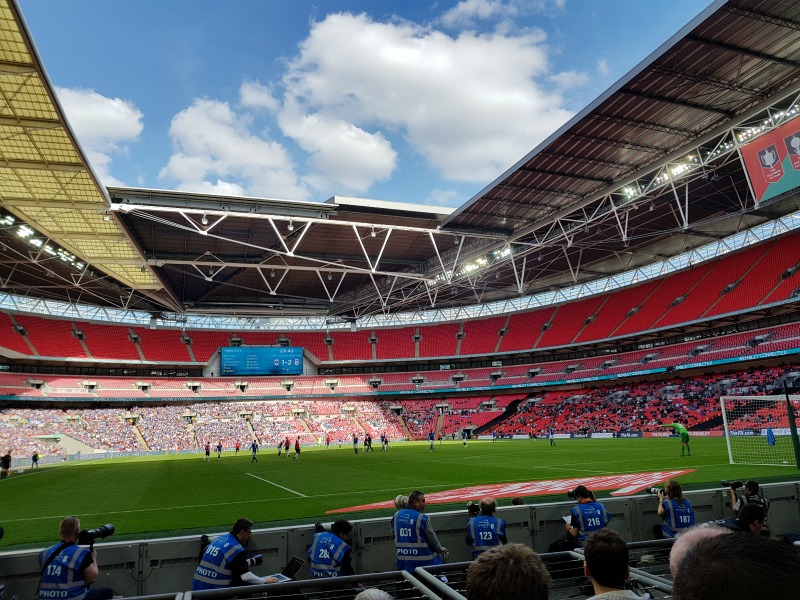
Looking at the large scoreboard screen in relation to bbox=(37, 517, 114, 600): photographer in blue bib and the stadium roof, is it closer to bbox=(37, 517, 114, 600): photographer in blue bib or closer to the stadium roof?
the stadium roof

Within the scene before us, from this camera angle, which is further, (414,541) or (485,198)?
(485,198)

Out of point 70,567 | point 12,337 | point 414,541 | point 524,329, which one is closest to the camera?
point 70,567

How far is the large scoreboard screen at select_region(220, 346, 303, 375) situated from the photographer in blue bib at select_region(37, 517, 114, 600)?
56518 millimetres

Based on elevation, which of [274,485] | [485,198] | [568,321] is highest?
[485,198]

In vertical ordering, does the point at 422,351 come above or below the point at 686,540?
above

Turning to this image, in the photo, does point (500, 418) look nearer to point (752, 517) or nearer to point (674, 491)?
point (674, 491)

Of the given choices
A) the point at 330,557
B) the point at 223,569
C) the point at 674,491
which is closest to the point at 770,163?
the point at 674,491

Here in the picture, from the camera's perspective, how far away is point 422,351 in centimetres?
6588

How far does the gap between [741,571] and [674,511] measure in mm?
7144

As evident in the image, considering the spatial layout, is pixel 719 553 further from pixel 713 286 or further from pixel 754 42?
pixel 713 286

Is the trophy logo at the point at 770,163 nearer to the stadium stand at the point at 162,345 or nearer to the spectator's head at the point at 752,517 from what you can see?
the spectator's head at the point at 752,517

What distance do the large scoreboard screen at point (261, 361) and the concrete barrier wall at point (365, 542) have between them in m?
55.4

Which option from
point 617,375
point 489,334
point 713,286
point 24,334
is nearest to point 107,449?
point 24,334

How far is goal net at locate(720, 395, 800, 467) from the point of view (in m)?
18.7
